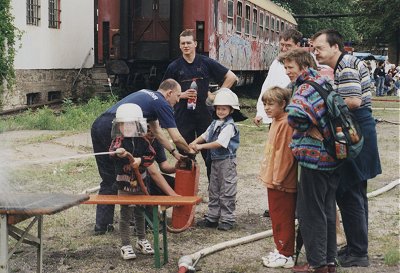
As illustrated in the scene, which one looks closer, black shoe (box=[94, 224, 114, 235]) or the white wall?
black shoe (box=[94, 224, 114, 235])

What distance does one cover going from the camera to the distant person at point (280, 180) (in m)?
5.18

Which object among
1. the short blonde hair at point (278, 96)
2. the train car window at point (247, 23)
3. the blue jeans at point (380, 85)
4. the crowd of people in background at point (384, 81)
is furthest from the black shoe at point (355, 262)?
the blue jeans at point (380, 85)

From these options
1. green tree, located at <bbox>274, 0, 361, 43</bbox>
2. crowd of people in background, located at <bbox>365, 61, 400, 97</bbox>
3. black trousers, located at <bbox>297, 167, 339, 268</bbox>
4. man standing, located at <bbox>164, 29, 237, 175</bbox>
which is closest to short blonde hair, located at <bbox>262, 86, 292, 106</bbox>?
black trousers, located at <bbox>297, 167, 339, 268</bbox>

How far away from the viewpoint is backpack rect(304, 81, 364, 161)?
4.66 meters

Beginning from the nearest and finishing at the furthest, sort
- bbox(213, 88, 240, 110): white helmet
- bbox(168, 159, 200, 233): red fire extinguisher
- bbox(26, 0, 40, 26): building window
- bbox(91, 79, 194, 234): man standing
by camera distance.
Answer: bbox(91, 79, 194, 234): man standing, bbox(168, 159, 200, 233): red fire extinguisher, bbox(213, 88, 240, 110): white helmet, bbox(26, 0, 40, 26): building window

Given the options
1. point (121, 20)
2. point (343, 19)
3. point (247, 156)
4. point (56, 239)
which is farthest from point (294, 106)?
point (343, 19)

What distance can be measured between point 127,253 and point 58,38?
48.4 ft

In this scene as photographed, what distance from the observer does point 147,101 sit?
5781 millimetres

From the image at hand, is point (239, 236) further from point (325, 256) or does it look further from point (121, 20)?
point (121, 20)

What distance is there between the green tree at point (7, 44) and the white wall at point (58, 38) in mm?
993

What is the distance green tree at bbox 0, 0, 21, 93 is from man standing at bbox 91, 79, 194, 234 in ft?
31.6

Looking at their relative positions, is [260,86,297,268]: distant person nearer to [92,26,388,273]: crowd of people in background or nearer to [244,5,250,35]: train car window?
[92,26,388,273]: crowd of people in background

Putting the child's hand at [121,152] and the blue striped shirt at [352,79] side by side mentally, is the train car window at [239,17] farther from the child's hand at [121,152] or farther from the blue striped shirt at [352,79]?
the child's hand at [121,152]

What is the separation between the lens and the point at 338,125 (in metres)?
4.68
